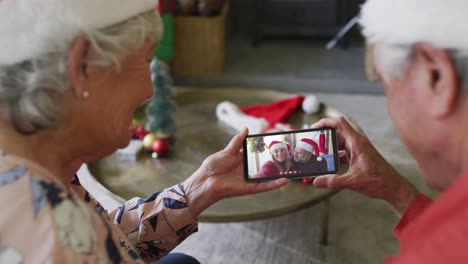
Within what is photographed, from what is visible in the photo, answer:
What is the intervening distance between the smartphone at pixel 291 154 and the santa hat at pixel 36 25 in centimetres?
55

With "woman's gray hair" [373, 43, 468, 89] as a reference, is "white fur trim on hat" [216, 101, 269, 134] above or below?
below

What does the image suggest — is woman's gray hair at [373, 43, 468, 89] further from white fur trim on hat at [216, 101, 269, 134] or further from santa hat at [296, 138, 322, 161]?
white fur trim on hat at [216, 101, 269, 134]

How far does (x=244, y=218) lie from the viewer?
1.56 meters

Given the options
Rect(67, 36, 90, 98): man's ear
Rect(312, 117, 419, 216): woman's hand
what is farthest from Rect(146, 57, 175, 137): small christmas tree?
Rect(67, 36, 90, 98): man's ear

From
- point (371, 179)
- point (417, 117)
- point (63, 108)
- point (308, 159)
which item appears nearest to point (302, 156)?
point (308, 159)

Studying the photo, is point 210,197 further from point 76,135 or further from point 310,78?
point 310,78

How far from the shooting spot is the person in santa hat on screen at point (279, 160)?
125cm

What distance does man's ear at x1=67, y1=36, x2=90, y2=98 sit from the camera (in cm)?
79

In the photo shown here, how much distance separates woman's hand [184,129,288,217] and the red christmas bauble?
712 mm

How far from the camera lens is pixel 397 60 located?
0.77m

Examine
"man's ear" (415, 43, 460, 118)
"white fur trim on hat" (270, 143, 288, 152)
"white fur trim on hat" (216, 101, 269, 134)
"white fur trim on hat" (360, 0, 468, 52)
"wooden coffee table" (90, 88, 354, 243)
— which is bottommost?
"wooden coffee table" (90, 88, 354, 243)

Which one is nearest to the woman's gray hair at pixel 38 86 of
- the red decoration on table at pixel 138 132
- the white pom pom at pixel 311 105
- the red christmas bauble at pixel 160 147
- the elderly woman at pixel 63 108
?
the elderly woman at pixel 63 108

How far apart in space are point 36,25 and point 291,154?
694 millimetres

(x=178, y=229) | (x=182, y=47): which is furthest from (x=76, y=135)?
(x=182, y=47)
